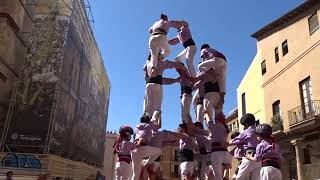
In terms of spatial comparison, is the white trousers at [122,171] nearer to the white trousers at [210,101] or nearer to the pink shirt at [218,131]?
the pink shirt at [218,131]

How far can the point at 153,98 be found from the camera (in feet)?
32.9

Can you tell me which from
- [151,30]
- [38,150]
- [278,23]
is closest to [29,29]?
[38,150]

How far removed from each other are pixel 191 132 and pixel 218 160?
4.66 ft

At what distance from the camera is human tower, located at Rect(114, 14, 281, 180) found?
25.2 ft

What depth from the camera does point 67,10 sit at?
25.8m

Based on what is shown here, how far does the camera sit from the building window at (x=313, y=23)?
23500mm

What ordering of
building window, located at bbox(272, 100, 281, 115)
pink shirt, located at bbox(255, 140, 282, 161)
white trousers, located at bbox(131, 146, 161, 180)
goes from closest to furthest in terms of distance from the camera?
pink shirt, located at bbox(255, 140, 282, 161)
white trousers, located at bbox(131, 146, 161, 180)
building window, located at bbox(272, 100, 281, 115)

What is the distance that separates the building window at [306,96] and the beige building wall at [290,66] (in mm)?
268

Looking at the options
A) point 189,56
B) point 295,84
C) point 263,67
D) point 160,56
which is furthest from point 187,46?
point 263,67

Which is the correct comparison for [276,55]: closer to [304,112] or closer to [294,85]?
[294,85]

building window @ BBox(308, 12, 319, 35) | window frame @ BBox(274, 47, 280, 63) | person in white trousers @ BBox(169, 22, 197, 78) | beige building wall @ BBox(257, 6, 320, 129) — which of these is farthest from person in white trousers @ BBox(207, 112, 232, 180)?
window frame @ BBox(274, 47, 280, 63)

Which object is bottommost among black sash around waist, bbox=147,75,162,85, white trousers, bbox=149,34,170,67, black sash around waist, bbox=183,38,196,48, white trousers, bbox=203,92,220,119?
white trousers, bbox=203,92,220,119

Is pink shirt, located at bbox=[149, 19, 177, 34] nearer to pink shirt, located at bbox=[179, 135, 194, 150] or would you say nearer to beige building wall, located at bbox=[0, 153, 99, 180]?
pink shirt, located at bbox=[179, 135, 194, 150]

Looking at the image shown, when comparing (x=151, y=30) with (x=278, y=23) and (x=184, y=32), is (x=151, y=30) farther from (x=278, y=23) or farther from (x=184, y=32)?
(x=278, y=23)
